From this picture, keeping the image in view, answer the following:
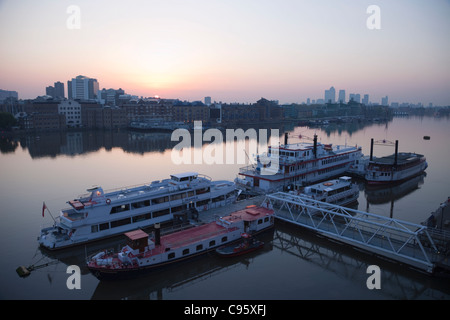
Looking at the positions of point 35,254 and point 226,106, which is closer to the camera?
point 35,254

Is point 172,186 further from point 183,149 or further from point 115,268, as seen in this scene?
point 183,149

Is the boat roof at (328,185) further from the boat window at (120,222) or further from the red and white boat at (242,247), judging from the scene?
the boat window at (120,222)

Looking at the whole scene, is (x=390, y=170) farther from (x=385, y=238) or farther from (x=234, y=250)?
(x=234, y=250)

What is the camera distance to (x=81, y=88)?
598ft

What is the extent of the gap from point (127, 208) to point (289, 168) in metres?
12.9

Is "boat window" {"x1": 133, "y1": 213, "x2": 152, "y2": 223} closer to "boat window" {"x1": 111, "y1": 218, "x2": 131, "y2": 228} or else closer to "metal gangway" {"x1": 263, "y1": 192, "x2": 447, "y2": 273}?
"boat window" {"x1": 111, "y1": 218, "x2": 131, "y2": 228}

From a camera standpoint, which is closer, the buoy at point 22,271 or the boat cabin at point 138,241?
the boat cabin at point 138,241

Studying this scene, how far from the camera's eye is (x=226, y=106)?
105312mm

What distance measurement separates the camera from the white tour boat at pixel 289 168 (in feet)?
75.9

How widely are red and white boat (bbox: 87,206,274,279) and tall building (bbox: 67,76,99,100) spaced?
609 feet

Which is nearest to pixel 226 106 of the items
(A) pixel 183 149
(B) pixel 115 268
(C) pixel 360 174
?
(A) pixel 183 149

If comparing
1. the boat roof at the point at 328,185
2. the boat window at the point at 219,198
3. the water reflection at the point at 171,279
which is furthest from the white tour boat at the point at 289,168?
the water reflection at the point at 171,279

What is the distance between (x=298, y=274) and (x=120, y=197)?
9.60 metres

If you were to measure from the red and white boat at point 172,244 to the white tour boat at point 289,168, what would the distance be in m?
6.33
